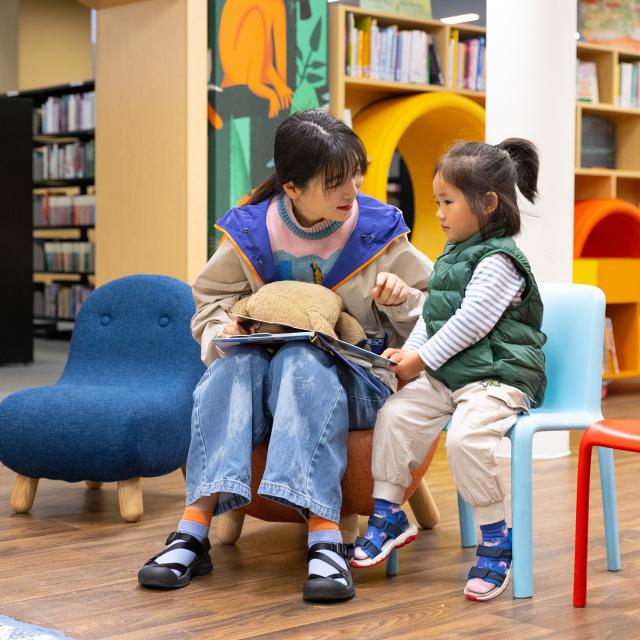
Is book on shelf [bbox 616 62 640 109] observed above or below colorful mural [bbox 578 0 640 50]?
below

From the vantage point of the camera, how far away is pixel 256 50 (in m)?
5.23

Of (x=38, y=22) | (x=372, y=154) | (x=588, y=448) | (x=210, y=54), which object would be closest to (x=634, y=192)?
(x=372, y=154)

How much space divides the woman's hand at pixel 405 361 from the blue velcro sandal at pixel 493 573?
0.40 metres

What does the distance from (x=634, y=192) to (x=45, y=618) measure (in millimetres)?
5578

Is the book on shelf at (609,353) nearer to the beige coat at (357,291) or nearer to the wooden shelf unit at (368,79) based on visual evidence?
the wooden shelf unit at (368,79)

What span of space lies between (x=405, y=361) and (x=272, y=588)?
562 millimetres

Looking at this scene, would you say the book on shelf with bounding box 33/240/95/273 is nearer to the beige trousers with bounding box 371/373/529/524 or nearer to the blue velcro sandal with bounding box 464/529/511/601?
the beige trousers with bounding box 371/373/529/524

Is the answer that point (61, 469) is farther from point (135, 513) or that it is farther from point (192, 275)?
point (192, 275)

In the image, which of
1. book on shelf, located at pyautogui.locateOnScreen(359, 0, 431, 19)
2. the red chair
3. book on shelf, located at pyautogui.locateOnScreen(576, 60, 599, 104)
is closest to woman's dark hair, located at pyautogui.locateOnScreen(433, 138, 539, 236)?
the red chair

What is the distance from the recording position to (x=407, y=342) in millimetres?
2553

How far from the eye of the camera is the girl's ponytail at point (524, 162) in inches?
103

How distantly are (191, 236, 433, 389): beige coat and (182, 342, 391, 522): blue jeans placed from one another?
8.8 inches

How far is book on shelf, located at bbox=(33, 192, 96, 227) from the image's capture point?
377 inches

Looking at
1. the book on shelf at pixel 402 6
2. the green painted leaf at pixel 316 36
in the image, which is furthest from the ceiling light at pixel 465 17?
the green painted leaf at pixel 316 36
